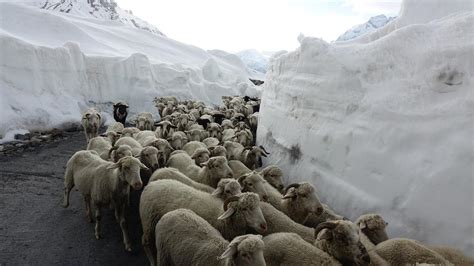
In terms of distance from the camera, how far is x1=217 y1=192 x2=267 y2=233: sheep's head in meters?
4.03

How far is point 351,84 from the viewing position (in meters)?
6.00

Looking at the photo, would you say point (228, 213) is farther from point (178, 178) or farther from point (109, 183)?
point (109, 183)

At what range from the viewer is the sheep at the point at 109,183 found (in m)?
5.45

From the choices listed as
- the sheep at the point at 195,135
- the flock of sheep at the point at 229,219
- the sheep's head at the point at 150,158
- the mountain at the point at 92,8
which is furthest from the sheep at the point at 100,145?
the mountain at the point at 92,8

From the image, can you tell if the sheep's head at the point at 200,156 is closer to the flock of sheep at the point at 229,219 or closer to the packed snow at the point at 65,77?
the flock of sheep at the point at 229,219

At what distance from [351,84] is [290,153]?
6.22ft

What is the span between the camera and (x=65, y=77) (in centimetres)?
1638

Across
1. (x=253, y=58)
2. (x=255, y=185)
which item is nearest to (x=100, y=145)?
(x=255, y=185)

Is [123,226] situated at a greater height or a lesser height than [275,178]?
lesser

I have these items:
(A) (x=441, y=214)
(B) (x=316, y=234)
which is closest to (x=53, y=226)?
(B) (x=316, y=234)

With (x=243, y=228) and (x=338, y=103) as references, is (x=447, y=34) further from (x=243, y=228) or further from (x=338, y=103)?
(x=243, y=228)

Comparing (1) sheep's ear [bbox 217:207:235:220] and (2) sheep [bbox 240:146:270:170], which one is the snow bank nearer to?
(2) sheep [bbox 240:146:270:170]

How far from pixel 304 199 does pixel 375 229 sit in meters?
0.93

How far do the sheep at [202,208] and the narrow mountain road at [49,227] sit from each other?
84 cm
